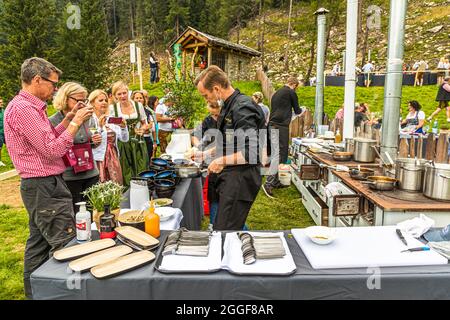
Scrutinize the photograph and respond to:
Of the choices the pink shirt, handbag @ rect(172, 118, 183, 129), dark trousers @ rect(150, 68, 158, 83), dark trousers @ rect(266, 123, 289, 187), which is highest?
dark trousers @ rect(150, 68, 158, 83)

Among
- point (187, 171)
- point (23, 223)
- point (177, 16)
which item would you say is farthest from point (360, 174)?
point (177, 16)

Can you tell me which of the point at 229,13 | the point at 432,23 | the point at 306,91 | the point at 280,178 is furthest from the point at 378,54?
the point at 280,178

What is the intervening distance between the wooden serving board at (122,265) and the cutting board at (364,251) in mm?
852

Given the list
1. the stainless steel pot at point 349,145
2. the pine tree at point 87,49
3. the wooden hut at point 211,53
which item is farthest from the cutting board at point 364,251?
the pine tree at point 87,49

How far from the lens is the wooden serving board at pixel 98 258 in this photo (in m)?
1.65

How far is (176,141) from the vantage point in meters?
5.37

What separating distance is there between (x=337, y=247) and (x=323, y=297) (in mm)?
344

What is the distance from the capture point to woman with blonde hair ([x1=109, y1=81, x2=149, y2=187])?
440 cm

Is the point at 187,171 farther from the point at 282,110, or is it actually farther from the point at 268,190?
the point at 282,110

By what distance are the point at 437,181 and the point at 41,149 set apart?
9.25 feet

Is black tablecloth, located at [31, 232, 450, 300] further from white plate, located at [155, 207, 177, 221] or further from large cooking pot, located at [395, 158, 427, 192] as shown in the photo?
large cooking pot, located at [395, 158, 427, 192]

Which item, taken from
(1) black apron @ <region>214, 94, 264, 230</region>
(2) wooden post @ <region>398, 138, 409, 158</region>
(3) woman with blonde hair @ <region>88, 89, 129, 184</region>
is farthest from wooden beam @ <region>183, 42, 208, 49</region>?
(1) black apron @ <region>214, 94, 264, 230</region>

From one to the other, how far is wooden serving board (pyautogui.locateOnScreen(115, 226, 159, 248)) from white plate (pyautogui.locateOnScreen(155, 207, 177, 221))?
324mm

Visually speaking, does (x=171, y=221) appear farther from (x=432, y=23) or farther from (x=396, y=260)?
(x=432, y=23)
